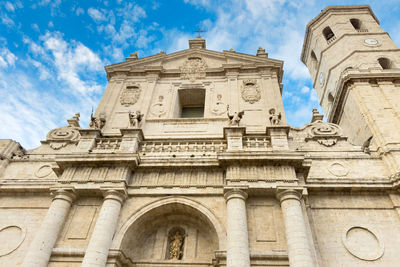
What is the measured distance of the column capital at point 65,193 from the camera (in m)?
9.97

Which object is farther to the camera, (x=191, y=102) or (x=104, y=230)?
(x=191, y=102)

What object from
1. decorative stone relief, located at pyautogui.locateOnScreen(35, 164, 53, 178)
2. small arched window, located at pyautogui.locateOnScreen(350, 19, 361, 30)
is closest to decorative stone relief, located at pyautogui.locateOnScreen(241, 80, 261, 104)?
decorative stone relief, located at pyautogui.locateOnScreen(35, 164, 53, 178)

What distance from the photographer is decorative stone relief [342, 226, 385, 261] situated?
30.0 ft

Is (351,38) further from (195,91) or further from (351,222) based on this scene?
(351,222)

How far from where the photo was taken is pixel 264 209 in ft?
31.1

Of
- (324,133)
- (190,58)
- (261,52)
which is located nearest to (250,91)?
(324,133)

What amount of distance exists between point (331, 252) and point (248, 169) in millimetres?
3636

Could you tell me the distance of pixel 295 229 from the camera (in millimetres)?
8398

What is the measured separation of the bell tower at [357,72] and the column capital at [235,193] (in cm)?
641

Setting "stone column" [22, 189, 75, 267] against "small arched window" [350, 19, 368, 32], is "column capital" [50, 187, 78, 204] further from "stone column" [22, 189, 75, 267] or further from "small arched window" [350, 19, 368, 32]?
"small arched window" [350, 19, 368, 32]

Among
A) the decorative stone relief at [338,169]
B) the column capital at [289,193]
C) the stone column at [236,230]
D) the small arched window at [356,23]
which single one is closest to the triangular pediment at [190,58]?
the decorative stone relief at [338,169]

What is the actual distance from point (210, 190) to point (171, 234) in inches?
85.9

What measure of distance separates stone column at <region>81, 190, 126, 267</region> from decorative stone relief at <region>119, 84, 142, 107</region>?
630 centimetres

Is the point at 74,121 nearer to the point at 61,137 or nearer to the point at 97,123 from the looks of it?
the point at 61,137
